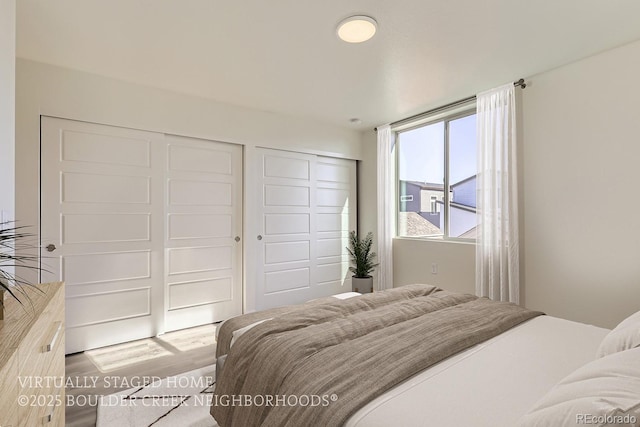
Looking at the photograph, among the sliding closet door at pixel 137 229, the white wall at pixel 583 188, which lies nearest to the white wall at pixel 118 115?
the sliding closet door at pixel 137 229

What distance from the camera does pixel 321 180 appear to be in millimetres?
4402

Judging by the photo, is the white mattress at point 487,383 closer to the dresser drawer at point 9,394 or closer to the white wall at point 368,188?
the dresser drawer at point 9,394

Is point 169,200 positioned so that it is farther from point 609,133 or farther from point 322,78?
point 609,133

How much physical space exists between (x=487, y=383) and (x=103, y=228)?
10.4ft

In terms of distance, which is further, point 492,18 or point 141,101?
point 141,101

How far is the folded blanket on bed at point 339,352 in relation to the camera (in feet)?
3.58

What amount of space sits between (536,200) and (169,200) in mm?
3559

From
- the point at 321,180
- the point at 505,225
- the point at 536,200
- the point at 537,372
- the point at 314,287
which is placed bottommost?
the point at 314,287

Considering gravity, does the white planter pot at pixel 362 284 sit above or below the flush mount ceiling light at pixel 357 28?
below

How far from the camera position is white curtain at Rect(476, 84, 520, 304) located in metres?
2.97

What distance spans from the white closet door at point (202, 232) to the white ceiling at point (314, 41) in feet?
2.32

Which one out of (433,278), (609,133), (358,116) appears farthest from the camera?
(358,116)

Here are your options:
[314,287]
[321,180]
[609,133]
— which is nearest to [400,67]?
[609,133]

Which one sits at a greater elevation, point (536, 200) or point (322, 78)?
point (322, 78)
